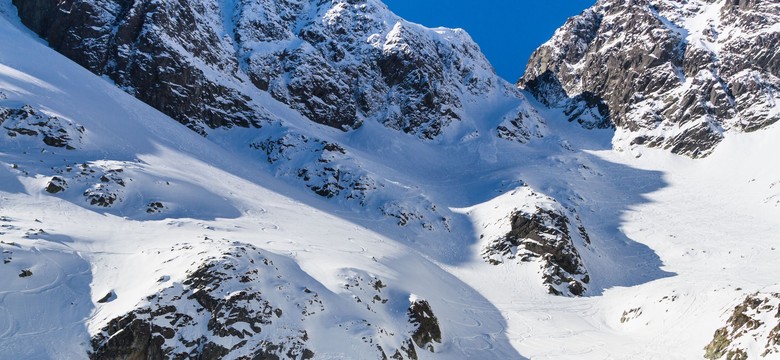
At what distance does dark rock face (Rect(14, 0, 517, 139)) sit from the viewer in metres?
67.6

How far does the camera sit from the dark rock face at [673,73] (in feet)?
266

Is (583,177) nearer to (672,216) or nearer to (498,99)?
(672,216)

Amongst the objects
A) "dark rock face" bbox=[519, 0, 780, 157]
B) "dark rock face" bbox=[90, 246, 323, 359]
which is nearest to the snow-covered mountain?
"dark rock face" bbox=[90, 246, 323, 359]

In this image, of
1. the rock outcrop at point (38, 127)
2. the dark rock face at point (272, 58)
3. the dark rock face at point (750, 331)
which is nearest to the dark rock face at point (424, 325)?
the dark rock face at point (750, 331)

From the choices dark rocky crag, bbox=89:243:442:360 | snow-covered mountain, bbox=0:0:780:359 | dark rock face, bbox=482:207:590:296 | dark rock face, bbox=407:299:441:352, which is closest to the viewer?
dark rocky crag, bbox=89:243:442:360

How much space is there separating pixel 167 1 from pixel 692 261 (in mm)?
67321

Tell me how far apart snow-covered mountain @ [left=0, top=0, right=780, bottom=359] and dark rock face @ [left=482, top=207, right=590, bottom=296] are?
0.21 meters

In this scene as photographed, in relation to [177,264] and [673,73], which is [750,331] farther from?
[673,73]

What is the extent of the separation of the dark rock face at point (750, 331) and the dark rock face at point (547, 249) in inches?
641

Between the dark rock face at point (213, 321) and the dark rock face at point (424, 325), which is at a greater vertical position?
the dark rock face at point (424, 325)

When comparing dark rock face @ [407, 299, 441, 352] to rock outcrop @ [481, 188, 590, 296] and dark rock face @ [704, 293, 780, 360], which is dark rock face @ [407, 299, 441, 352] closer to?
dark rock face @ [704, 293, 780, 360]

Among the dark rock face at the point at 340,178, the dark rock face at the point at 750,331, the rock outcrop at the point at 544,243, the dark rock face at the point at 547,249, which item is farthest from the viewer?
the dark rock face at the point at 340,178

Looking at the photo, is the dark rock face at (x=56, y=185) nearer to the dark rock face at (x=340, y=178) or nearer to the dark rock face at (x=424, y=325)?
the dark rock face at (x=424, y=325)

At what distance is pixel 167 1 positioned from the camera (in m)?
74.4
